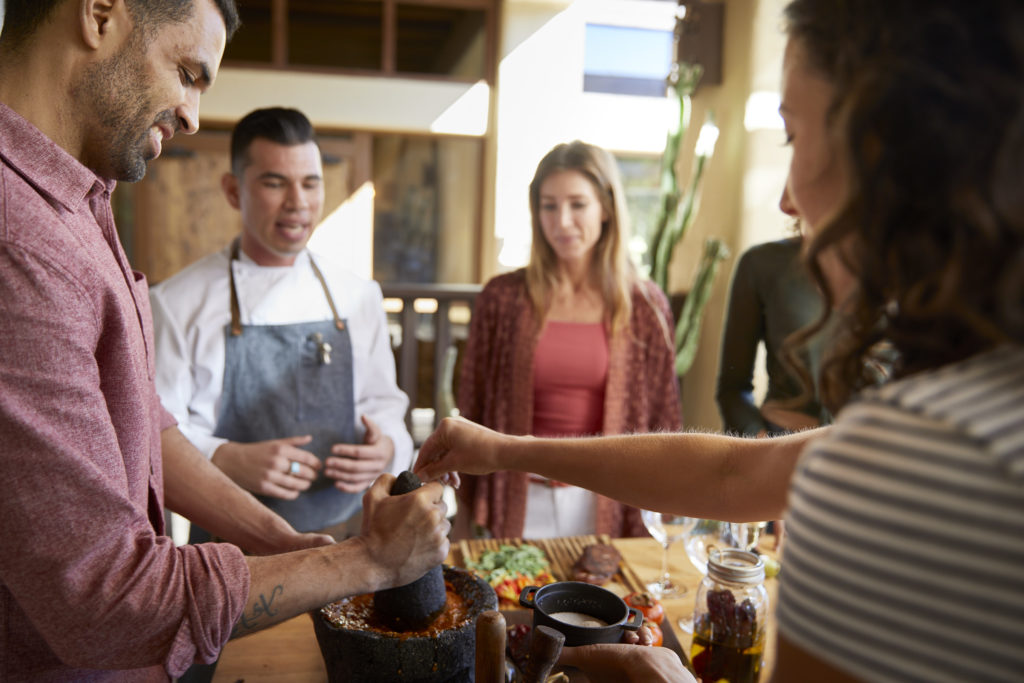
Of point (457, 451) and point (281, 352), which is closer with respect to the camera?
point (457, 451)

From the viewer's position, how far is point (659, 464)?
4.32 ft

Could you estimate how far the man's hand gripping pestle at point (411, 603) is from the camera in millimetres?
1240

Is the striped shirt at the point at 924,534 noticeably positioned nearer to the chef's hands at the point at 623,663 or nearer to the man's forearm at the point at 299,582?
the chef's hands at the point at 623,663

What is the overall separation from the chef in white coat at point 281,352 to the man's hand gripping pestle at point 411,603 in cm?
99

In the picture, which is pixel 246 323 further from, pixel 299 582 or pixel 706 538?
pixel 706 538

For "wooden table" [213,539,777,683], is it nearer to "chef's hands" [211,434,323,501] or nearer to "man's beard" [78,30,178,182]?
"chef's hands" [211,434,323,501]

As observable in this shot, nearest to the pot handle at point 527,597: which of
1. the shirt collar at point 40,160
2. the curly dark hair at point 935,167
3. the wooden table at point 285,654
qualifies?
the wooden table at point 285,654

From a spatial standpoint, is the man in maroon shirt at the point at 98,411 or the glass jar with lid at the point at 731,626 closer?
the man in maroon shirt at the point at 98,411

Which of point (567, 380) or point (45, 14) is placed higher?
point (45, 14)

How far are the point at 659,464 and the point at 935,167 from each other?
2.75ft

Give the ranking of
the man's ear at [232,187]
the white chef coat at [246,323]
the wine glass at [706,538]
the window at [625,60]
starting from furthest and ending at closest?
the window at [625,60], the man's ear at [232,187], the white chef coat at [246,323], the wine glass at [706,538]

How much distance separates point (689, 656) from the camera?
4.61 ft

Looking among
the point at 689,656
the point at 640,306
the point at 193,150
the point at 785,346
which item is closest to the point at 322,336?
the point at 640,306

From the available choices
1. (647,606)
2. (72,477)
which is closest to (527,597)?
(647,606)
